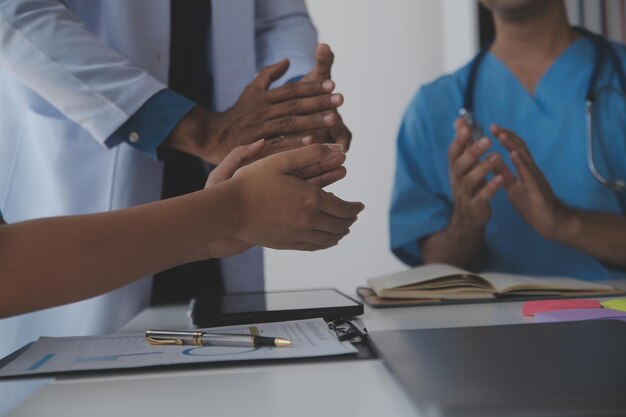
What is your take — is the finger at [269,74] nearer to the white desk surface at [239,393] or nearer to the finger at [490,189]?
the finger at [490,189]

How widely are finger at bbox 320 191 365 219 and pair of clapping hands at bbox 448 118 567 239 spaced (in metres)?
0.49

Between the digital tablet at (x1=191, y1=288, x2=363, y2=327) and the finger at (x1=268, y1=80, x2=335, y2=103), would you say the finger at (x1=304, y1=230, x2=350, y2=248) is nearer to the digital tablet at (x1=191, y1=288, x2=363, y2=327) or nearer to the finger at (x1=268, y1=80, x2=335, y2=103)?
the digital tablet at (x1=191, y1=288, x2=363, y2=327)

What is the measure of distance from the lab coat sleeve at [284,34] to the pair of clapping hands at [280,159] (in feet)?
0.59

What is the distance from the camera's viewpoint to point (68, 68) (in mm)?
909

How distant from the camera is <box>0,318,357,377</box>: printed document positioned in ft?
1.74

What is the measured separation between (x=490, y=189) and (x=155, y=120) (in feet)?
1.85

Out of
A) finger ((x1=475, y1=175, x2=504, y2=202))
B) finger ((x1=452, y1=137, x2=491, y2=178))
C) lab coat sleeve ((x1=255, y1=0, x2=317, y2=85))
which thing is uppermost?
lab coat sleeve ((x1=255, y1=0, x2=317, y2=85))

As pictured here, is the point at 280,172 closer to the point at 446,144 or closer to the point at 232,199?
the point at 232,199

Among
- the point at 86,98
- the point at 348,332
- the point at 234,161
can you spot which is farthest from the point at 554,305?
the point at 86,98

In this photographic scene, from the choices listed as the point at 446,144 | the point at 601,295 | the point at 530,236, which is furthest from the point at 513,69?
the point at 601,295

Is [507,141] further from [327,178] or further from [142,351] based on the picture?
[142,351]

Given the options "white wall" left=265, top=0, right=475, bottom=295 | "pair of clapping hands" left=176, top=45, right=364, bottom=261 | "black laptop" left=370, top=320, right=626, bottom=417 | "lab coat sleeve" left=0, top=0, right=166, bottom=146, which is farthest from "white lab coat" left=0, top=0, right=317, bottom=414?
"white wall" left=265, top=0, right=475, bottom=295

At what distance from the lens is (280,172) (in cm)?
60

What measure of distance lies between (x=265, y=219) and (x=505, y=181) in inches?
26.7
